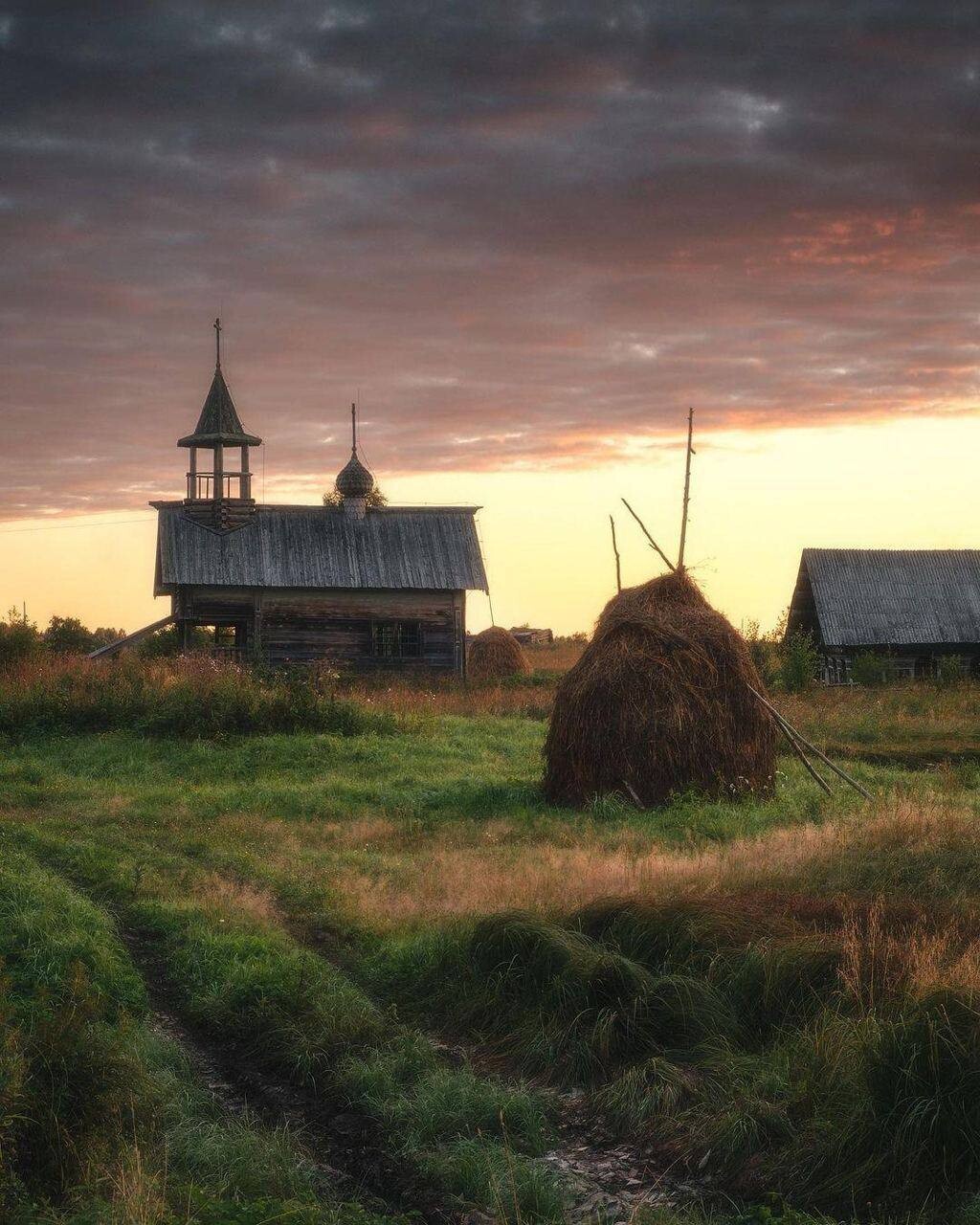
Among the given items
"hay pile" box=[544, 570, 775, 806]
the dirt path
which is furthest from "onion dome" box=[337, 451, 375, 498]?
the dirt path

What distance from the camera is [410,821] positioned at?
634 inches

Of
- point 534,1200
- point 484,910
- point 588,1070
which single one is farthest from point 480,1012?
point 534,1200

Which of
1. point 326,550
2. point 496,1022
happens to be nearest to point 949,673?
point 326,550

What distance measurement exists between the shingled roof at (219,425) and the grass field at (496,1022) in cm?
2666

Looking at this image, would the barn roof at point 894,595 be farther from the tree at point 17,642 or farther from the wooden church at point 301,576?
the tree at point 17,642

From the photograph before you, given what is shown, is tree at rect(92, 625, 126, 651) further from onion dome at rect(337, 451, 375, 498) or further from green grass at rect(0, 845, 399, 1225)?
green grass at rect(0, 845, 399, 1225)

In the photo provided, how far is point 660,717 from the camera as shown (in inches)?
671

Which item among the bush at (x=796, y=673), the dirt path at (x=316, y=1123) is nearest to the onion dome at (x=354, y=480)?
the bush at (x=796, y=673)

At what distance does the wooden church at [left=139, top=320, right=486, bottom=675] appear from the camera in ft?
129

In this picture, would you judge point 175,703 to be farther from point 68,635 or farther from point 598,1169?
point 68,635

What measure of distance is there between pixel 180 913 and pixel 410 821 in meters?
5.58

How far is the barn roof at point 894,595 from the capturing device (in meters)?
45.0

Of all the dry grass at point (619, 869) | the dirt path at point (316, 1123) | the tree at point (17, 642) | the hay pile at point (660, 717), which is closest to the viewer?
the dirt path at point (316, 1123)

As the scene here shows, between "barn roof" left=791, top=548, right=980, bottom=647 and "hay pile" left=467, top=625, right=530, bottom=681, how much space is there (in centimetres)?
1152
